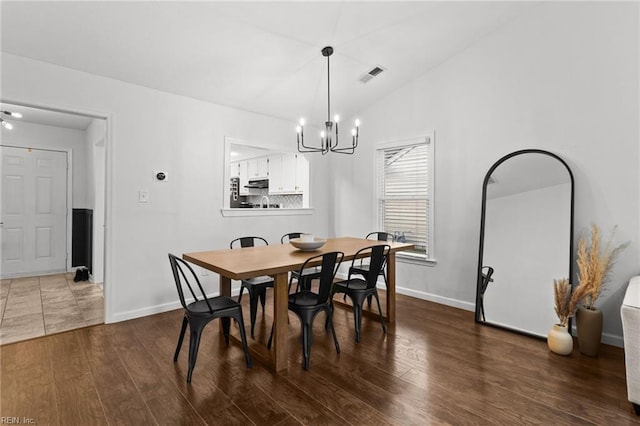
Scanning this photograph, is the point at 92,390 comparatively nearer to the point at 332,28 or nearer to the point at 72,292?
the point at 72,292

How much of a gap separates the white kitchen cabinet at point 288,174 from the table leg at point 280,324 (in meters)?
3.24

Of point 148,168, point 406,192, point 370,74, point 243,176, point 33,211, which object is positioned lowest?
point 33,211

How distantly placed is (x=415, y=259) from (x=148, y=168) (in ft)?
11.2

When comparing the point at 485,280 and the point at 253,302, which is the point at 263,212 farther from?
the point at 485,280

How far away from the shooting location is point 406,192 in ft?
14.4

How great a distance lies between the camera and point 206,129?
3.99 meters

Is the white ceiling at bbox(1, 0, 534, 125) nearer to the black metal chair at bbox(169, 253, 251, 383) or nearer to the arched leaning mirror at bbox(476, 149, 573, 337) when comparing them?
the arched leaning mirror at bbox(476, 149, 573, 337)

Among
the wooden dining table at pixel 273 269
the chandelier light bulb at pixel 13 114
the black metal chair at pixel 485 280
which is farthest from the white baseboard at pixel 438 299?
the chandelier light bulb at pixel 13 114

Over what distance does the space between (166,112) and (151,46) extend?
848 mm

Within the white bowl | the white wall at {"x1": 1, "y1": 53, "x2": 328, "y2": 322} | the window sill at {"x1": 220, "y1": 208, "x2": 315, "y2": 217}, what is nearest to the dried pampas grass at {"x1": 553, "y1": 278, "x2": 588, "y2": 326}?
the white bowl

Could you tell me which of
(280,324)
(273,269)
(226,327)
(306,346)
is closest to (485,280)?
(306,346)

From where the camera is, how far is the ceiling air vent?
3877 millimetres

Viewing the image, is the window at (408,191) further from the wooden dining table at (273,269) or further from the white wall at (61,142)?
the white wall at (61,142)

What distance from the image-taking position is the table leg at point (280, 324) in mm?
2350
